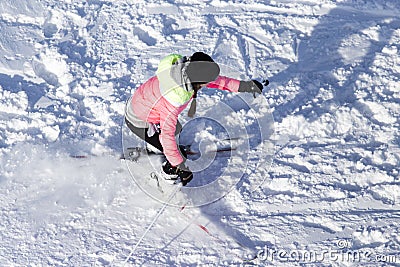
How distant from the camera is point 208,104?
7.07 meters

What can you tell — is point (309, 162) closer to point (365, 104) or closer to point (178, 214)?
point (365, 104)

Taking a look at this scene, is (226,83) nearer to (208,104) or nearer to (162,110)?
(162,110)

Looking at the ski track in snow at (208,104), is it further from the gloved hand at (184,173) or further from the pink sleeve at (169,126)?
the pink sleeve at (169,126)

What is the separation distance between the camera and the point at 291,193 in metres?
6.04

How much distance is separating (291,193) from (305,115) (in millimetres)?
1267

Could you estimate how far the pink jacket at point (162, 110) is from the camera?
4.86 meters

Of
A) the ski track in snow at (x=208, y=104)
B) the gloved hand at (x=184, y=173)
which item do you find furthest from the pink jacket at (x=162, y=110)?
the ski track in snow at (x=208, y=104)

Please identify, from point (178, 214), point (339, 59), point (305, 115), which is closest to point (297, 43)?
point (339, 59)

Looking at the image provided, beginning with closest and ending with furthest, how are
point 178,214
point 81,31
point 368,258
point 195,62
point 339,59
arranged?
point 195,62, point 368,258, point 178,214, point 339,59, point 81,31

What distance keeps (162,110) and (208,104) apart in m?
2.17

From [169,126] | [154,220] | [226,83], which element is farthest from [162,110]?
[154,220]

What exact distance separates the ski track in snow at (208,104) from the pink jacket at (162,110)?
124 centimetres

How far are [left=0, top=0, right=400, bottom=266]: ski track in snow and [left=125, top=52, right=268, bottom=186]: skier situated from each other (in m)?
0.93

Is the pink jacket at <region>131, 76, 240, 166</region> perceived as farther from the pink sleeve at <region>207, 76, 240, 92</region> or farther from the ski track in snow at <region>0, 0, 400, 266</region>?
the ski track in snow at <region>0, 0, 400, 266</region>
